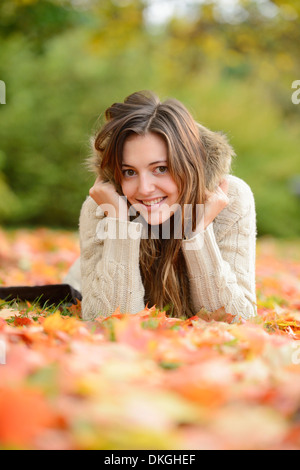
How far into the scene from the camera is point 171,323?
6.59 ft

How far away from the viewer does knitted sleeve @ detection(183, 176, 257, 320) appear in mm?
2387

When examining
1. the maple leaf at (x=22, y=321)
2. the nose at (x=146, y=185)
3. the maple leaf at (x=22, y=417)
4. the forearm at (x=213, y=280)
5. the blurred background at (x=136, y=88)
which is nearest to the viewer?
the maple leaf at (x=22, y=417)

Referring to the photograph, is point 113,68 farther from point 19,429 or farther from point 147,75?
point 19,429

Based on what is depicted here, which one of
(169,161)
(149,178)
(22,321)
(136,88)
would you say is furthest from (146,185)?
(136,88)

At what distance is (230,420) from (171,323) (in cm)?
98

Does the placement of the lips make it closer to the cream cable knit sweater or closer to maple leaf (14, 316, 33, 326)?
the cream cable knit sweater

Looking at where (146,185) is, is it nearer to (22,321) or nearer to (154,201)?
(154,201)

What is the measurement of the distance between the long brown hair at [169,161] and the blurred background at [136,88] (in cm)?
634

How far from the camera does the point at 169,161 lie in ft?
7.48

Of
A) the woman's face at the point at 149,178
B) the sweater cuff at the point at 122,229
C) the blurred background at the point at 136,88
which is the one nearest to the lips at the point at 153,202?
the woman's face at the point at 149,178

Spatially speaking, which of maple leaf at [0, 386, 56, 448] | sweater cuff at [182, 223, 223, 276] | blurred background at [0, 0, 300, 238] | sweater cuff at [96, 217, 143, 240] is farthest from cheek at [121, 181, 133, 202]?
blurred background at [0, 0, 300, 238]

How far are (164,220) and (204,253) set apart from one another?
238 mm

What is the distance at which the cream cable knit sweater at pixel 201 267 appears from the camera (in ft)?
7.85

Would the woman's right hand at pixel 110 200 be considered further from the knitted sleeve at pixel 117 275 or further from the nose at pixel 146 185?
the nose at pixel 146 185
